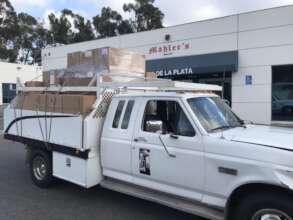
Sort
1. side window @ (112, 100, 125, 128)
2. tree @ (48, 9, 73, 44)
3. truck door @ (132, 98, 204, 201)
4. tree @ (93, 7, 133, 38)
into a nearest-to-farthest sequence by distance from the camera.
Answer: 1. truck door @ (132, 98, 204, 201)
2. side window @ (112, 100, 125, 128)
3. tree @ (93, 7, 133, 38)
4. tree @ (48, 9, 73, 44)

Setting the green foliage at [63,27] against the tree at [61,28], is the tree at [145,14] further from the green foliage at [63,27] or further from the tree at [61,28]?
the tree at [61,28]

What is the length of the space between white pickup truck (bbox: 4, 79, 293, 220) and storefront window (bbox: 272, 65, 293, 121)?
11.1 metres

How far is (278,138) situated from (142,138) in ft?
6.13

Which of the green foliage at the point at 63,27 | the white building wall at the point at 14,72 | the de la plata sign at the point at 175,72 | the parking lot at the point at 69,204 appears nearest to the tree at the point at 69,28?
the green foliage at the point at 63,27

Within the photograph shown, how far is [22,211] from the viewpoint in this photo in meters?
5.10

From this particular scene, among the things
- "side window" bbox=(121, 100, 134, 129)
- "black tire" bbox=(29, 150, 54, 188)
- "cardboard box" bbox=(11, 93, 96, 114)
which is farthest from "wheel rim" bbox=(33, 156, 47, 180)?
"side window" bbox=(121, 100, 134, 129)

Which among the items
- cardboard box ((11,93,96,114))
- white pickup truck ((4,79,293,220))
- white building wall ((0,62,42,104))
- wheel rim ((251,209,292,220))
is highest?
white building wall ((0,62,42,104))

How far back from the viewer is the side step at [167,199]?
13.4 feet

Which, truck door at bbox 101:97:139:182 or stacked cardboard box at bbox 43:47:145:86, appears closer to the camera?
truck door at bbox 101:97:139:182

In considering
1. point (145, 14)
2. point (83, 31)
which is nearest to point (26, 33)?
point (83, 31)

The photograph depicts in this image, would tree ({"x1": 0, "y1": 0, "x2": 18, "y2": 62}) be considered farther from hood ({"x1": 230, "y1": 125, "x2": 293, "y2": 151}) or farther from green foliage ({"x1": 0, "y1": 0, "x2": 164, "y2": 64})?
hood ({"x1": 230, "y1": 125, "x2": 293, "y2": 151})

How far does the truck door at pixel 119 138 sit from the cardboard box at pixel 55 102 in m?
0.43

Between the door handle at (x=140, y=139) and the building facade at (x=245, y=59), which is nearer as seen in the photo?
the door handle at (x=140, y=139)

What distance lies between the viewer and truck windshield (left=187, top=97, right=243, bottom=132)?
14.4ft
